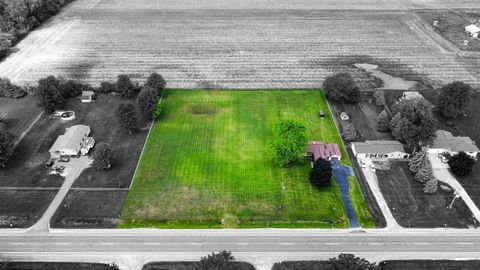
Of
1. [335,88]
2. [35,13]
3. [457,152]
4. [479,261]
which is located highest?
[35,13]

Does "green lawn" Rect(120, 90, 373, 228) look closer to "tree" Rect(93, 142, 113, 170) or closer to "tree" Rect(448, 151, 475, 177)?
"tree" Rect(93, 142, 113, 170)

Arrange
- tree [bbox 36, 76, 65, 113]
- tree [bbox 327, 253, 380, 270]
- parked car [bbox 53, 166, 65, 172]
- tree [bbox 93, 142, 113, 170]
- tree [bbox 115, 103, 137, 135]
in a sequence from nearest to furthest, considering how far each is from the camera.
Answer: tree [bbox 327, 253, 380, 270] < tree [bbox 93, 142, 113, 170] < parked car [bbox 53, 166, 65, 172] < tree [bbox 115, 103, 137, 135] < tree [bbox 36, 76, 65, 113]

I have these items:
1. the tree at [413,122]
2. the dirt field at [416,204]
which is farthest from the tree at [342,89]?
the dirt field at [416,204]

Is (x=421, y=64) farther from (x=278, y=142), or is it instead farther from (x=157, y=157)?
(x=157, y=157)

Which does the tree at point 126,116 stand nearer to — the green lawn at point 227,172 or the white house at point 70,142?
the green lawn at point 227,172

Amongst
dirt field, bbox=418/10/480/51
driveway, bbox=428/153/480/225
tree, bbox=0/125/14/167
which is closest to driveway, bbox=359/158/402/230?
driveway, bbox=428/153/480/225

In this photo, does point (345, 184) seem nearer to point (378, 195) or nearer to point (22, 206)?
point (378, 195)

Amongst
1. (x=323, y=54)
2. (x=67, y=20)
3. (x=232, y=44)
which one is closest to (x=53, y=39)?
(x=67, y=20)
